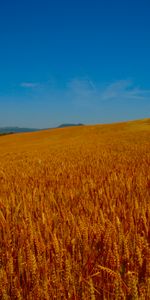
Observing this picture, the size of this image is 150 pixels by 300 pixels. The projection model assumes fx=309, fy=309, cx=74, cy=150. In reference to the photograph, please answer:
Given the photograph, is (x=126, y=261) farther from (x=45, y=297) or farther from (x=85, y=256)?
(x=45, y=297)

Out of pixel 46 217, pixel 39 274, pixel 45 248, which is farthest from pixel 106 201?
pixel 39 274

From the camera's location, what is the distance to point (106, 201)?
2.88 m

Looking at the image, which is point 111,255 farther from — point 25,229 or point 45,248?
point 25,229

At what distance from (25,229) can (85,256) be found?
60 cm

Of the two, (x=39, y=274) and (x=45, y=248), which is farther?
(x=45, y=248)

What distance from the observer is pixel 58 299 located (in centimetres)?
135

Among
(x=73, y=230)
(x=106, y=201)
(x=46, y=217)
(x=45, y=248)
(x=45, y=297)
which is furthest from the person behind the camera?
(x=106, y=201)

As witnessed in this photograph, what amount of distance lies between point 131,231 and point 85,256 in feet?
1.57

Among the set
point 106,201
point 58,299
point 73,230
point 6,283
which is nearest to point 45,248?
point 73,230

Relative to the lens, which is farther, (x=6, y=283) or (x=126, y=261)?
(x=126, y=261)

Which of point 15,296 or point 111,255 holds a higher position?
point 111,255

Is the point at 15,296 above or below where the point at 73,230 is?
below

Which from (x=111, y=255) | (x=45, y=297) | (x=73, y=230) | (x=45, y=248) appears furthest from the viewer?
(x=73, y=230)

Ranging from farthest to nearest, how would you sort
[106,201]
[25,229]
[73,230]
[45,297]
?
[106,201] < [25,229] < [73,230] < [45,297]
